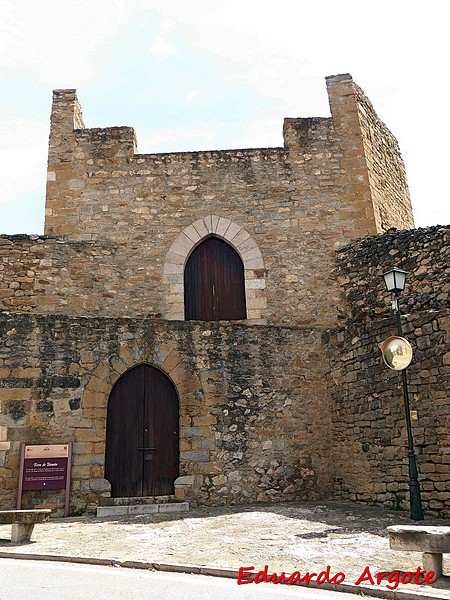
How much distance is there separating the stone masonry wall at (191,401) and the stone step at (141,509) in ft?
0.77

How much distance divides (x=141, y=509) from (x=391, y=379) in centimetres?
427

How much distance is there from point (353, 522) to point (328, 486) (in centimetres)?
227

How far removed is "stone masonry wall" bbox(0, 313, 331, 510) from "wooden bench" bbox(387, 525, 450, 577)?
419 cm

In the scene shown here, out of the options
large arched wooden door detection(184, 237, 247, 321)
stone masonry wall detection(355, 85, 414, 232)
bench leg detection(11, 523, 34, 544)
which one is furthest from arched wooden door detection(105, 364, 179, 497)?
stone masonry wall detection(355, 85, 414, 232)

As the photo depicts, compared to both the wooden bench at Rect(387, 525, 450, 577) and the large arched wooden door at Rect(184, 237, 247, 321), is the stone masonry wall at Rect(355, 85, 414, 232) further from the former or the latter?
the wooden bench at Rect(387, 525, 450, 577)

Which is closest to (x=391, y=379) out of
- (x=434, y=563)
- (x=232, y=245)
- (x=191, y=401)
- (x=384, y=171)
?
(x=191, y=401)

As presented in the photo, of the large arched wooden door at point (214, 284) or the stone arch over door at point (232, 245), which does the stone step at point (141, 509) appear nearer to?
the stone arch over door at point (232, 245)

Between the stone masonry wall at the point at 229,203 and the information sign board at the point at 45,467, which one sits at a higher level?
the stone masonry wall at the point at 229,203

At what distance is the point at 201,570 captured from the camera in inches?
162

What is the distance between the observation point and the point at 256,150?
11.5 metres

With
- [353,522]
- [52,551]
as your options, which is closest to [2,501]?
[52,551]

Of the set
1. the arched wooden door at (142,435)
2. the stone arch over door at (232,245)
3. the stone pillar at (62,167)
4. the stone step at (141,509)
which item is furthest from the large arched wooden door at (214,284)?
the stone step at (141,509)

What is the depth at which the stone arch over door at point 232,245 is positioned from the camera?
1043 cm

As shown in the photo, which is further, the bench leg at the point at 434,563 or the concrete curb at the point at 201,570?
the bench leg at the point at 434,563
